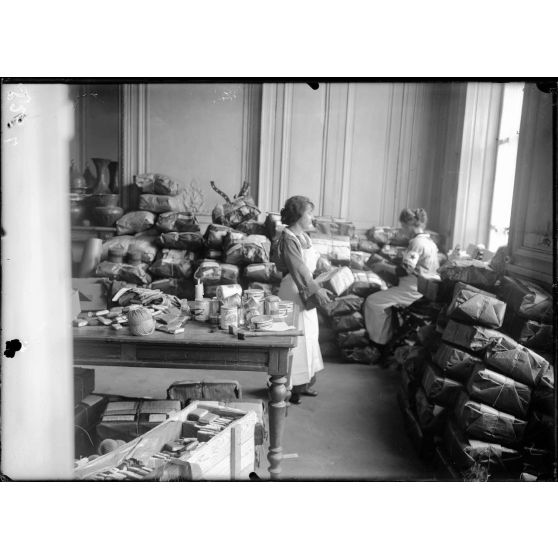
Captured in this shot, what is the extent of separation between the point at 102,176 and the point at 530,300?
166 centimetres

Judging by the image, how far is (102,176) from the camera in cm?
176

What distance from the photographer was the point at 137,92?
5.54 feet

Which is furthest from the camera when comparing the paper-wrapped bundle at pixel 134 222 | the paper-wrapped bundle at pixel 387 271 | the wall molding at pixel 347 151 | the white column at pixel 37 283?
the paper-wrapped bundle at pixel 387 271

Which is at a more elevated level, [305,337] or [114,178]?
[114,178]

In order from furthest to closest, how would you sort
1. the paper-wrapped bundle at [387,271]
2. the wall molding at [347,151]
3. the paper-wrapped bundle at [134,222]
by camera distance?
the paper-wrapped bundle at [387,271], the paper-wrapped bundle at [134,222], the wall molding at [347,151]

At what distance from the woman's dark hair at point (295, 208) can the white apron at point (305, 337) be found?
0.28ft

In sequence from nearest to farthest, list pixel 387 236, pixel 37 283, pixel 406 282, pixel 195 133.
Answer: pixel 37 283 → pixel 195 133 → pixel 387 236 → pixel 406 282

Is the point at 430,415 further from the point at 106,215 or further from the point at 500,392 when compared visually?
the point at 106,215

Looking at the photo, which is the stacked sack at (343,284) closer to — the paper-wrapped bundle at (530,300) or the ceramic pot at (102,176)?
the paper-wrapped bundle at (530,300)

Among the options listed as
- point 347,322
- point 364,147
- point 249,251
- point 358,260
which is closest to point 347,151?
point 364,147

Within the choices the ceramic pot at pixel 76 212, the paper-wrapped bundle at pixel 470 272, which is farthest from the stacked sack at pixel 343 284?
the ceramic pot at pixel 76 212

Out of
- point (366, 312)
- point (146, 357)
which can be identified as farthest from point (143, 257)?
point (366, 312)

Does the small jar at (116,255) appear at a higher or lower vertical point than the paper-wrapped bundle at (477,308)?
higher

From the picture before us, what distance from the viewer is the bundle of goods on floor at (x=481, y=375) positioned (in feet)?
5.95
